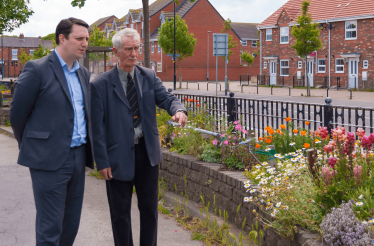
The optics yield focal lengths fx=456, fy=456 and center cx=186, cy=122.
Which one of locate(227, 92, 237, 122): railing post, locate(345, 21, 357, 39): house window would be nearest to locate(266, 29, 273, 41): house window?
locate(345, 21, 357, 39): house window

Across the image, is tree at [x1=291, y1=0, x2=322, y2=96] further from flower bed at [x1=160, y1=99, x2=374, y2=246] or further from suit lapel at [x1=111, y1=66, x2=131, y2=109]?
suit lapel at [x1=111, y1=66, x2=131, y2=109]

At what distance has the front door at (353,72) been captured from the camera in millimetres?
36625

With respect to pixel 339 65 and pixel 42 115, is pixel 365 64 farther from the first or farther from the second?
pixel 42 115

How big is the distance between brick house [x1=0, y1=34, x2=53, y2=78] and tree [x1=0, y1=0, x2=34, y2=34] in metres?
81.1

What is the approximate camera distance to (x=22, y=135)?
11.0ft

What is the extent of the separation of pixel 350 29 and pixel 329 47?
8.14 ft

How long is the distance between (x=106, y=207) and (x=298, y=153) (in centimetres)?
265

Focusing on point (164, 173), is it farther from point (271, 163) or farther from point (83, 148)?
point (83, 148)

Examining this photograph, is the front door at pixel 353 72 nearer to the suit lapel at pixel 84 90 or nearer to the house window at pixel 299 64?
the house window at pixel 299 64

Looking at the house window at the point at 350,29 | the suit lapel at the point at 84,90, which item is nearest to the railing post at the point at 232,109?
the suit lapel at the point at 84,90

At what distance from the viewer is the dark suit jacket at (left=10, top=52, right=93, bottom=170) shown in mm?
3205

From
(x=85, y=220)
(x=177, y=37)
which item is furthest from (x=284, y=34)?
(x=85, y=220)

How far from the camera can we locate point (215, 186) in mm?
5336

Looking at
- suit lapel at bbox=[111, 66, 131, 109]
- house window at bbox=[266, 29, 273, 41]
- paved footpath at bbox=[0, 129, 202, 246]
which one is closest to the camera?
suit lapel at bbox=[111, 66, 131, 109]
